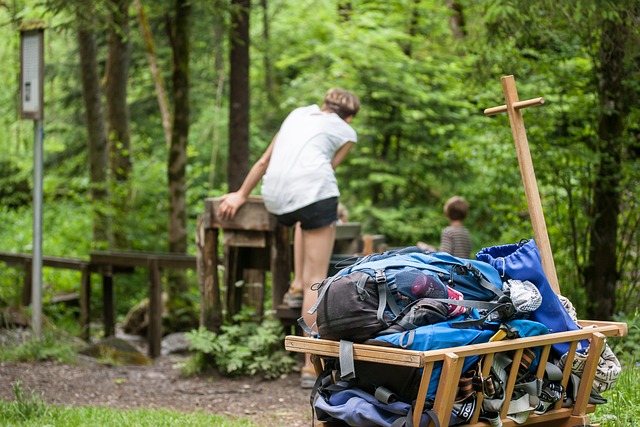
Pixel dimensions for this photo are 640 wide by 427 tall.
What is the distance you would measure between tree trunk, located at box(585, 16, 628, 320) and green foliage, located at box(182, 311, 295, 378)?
314 cm

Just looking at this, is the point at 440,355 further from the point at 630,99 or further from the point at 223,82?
the point at 223,82

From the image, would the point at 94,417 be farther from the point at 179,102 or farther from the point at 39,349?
the point at 179,102

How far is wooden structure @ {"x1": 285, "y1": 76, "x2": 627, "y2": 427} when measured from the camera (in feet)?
11.4

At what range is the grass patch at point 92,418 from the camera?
18.2ft

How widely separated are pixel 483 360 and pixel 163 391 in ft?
14.7

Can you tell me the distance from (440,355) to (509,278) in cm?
88

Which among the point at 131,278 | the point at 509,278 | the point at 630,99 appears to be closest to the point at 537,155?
the point at 630,99

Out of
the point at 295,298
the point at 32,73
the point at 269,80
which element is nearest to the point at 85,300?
the point at 32,73

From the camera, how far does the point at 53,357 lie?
8.74 metres

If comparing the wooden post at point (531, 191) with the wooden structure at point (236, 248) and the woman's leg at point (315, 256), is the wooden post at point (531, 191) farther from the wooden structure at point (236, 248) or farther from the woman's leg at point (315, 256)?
the wooden structure at point (236, 248)

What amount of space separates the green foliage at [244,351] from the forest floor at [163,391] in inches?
3.7

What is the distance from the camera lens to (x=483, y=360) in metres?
3.73

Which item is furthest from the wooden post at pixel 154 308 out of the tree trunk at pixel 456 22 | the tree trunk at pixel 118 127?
the tree trunk at pixel 456 22

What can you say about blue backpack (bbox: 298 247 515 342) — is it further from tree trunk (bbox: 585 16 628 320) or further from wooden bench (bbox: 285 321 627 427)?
tree trunk (bbox: 585 16 628 320)
